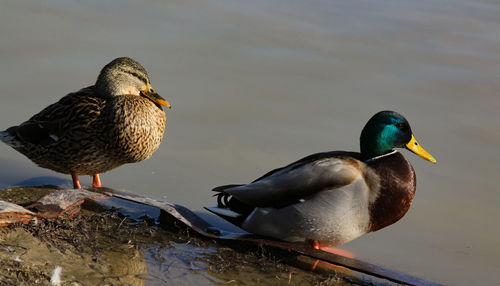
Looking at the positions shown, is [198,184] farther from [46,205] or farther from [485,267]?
[485,267]

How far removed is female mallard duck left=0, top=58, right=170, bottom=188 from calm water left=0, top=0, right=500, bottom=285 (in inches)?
Answer: 11.1

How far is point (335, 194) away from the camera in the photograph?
141 inches

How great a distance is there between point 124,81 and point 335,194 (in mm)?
1676

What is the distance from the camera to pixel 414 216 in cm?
430

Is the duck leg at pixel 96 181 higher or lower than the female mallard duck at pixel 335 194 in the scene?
lower

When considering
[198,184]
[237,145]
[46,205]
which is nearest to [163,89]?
[237,145]

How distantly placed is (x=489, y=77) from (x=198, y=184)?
309 centimetres

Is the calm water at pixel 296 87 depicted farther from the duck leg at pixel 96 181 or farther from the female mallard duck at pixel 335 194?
the female mallard duck at pixel 335 194

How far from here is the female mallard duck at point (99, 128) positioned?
4.30 m

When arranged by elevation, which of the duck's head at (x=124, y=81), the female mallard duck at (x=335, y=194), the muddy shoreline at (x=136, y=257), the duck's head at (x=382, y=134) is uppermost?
the duck's head at (x=124, y=81)

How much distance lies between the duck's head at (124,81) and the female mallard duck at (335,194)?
112 cm

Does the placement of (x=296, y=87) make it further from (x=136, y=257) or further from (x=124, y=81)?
(x=136, y=257)

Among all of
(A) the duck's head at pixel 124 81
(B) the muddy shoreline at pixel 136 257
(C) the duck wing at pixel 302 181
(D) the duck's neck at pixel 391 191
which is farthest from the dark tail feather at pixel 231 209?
(A) the duck's head at pixel 124 81

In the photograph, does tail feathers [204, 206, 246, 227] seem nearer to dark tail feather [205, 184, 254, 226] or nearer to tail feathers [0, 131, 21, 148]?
dark tail feather [205, 184, 254, 226]
